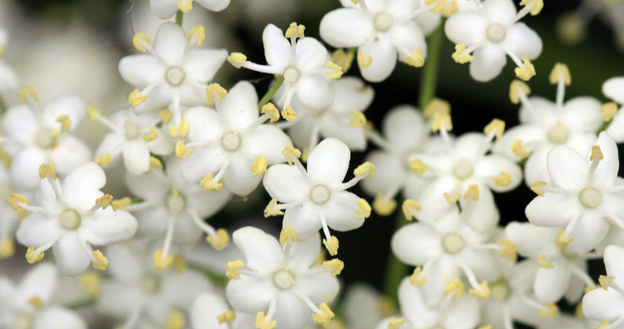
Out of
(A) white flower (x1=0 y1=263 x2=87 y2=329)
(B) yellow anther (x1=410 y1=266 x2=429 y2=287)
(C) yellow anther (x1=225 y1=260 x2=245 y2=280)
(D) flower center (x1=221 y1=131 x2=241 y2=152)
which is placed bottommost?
(A) white flower (x1=0 y1=263 x2=87 y2=329)

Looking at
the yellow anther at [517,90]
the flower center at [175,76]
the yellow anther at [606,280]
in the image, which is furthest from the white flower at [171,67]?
the yellow anther at [606,280]

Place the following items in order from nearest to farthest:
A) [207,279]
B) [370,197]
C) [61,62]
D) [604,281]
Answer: [604,281] → [207,279] → [370,197] → [61,62]

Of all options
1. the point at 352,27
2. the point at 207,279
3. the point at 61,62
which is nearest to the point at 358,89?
the point at 352,27

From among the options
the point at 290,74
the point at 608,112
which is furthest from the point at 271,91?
the point at 608,112

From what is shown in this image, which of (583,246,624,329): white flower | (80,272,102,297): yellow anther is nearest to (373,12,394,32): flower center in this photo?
(583,246,624,329): white flower

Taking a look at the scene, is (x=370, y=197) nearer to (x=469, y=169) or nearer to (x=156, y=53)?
(x=469, y=169)

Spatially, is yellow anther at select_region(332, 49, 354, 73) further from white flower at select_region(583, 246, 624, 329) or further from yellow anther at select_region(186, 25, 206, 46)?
white flower at select_region(583, 246, 624, 329)

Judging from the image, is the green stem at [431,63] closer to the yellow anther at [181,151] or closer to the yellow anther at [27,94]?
the yellow anther at [181,151]

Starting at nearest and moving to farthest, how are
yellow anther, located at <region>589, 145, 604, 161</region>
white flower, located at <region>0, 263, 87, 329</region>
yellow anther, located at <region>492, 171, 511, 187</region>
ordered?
1. yellow anther, located at <region>589, 145, 604, 161</region>
2. yellow anther, located at <region>492, 171, 511, 187</region>
3. white flower, located at <region>0, 263, 87, 329</region>
